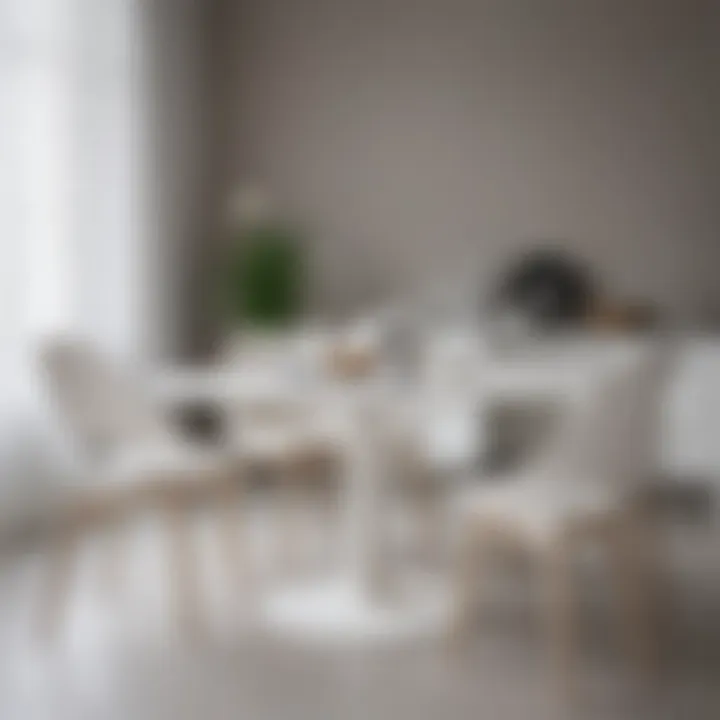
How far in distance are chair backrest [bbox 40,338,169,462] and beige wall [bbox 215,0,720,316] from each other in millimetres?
445

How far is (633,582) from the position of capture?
2344 millimetres

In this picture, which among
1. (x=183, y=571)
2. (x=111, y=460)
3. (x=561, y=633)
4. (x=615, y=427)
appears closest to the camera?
(x=615, y=427)

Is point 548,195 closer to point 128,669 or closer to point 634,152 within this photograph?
point 634,152

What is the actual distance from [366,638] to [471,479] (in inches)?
15.6

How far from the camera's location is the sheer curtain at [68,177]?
7.49 ft

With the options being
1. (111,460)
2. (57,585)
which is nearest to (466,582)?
(111,460)

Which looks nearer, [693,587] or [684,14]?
[684,14]

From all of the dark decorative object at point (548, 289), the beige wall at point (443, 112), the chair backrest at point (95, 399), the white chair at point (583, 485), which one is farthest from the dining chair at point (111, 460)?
the dark decorative object at point (548, 289)

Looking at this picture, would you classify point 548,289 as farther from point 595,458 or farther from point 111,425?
point 111,425

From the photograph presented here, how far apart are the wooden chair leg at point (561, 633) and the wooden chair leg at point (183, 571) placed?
0.65 metres

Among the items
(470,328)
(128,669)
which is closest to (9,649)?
(128,669)

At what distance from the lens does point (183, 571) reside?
251cm

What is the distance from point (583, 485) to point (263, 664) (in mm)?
633

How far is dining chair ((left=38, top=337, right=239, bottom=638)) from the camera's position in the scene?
7.30 feet
